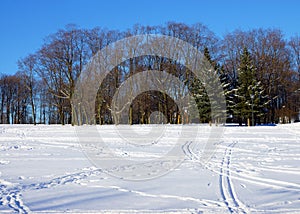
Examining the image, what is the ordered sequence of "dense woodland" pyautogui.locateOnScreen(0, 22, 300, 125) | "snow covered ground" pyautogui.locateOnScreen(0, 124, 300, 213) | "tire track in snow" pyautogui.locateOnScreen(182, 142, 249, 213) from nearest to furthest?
"tire track in snow" pyautogui.locateOnScreen(182, 142, 249, 213)
"snow covered ground" pyautogui.locateOnScreen(0, 124, 300, 213)
"dense woodland" pyautogui.locateOnScreen(0, 22, 300, 125)

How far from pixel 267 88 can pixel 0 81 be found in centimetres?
4771

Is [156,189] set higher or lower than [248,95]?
lower

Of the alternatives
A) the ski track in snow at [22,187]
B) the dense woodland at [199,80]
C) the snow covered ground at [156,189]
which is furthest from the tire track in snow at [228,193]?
the dense woodland at [199,80]

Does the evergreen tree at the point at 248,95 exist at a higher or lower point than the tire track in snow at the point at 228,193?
higher

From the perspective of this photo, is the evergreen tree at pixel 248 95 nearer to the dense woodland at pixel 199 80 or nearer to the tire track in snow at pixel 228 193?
the dense woodland at pixel 199 80

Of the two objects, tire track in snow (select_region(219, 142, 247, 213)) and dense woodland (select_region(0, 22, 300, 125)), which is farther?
dense woodland (select_region(0, 22, 300, 125))

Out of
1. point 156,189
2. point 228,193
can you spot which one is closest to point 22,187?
point 156,189

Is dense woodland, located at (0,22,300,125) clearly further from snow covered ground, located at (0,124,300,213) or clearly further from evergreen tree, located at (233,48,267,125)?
snow covered ground, located at (0,124,300,213)

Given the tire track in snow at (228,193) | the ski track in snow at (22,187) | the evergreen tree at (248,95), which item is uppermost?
the evergreen tree at (248,95)

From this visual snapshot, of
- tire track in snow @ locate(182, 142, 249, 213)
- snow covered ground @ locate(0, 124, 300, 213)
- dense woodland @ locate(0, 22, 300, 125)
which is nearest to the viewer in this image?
tire track in snow @ locate(182, 142, 249, 213)

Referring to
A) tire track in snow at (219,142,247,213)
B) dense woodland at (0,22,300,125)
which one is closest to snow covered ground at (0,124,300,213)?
→ tire track in snow at (219,142,247,213)

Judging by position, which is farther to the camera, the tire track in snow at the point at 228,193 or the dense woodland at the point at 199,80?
the dense woodland at the point at 199,80

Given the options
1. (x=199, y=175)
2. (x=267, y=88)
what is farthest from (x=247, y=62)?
(x=199, y=175)

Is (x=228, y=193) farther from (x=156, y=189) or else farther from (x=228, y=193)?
(x=156, y=189)
